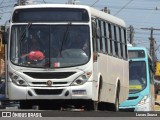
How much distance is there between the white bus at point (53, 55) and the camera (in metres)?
21.9

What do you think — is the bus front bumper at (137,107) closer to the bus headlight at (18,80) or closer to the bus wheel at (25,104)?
the bus wheel at (25,104)

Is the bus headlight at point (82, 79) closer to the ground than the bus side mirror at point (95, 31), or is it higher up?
closer to the ground

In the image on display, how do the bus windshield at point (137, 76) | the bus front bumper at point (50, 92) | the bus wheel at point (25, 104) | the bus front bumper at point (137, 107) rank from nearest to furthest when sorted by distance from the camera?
the bus front bumper at point (50, 92), the bus wheel at point (25, 104), the bus front bumper at point (137, 107), the bus windshield at point (137, 76)

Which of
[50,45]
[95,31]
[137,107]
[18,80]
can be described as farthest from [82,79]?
[137,107]

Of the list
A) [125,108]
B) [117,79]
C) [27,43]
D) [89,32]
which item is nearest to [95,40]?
[89,32]

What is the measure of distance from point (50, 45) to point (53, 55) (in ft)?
0.99

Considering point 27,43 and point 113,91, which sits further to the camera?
point 113,91

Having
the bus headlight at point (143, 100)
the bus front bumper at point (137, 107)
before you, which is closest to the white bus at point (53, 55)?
the bus front bumper at point (137, 107)

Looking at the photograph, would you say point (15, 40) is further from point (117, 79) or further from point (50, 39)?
point (117, 79)

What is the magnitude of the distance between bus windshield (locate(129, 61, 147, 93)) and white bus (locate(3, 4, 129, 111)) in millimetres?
9718

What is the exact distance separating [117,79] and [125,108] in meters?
6.65

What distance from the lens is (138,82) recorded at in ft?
108

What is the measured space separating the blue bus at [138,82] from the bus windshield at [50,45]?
34.7ft

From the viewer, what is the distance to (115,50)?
2589 centimetres
